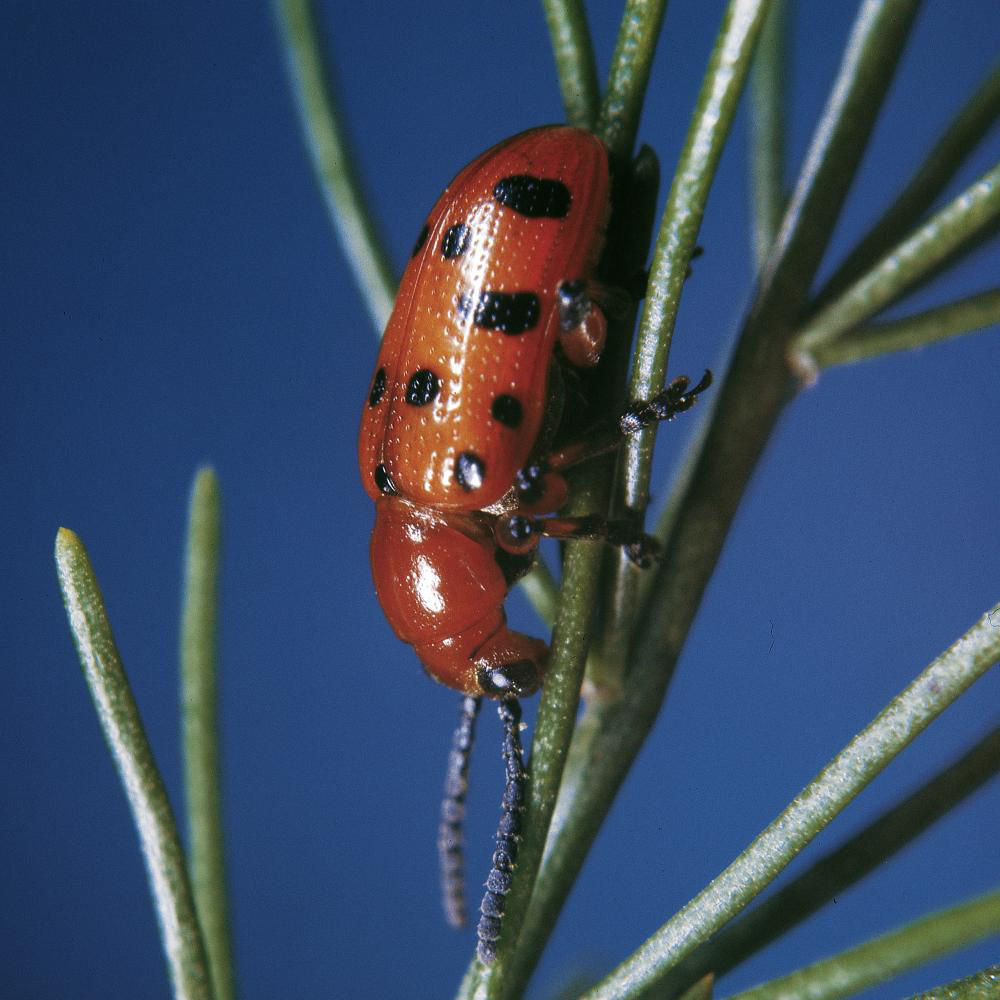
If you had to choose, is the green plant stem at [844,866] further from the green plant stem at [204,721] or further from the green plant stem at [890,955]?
the green plant stem at [204,721]

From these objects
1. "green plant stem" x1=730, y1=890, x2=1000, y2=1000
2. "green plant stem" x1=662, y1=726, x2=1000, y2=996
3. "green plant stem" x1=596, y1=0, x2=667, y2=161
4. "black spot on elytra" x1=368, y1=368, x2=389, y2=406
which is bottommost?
"green plant stem" x1=730, y1=890, x2=1000, y2=1000

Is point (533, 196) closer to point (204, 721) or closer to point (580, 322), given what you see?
point (580, 322)

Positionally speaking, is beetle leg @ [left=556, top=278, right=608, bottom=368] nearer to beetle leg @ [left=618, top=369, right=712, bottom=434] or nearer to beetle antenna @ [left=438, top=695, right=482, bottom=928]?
beetle leg @ [left=618, top=369, right=712, bottom=434]

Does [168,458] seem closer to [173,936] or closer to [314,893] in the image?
[314,893]

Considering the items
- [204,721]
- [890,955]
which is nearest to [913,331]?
[890,955]

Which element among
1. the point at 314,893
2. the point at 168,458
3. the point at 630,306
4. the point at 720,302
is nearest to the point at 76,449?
the point at 168,458

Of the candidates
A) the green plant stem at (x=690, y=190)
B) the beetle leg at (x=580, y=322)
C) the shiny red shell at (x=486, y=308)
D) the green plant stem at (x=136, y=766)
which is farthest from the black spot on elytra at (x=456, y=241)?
the green plant stem at (x=136, y=766)

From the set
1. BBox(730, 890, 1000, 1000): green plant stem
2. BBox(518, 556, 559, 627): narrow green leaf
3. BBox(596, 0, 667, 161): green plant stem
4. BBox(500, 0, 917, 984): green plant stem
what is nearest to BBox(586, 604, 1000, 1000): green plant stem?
BBox(730, 890, 1000, 1000): green plant stem
